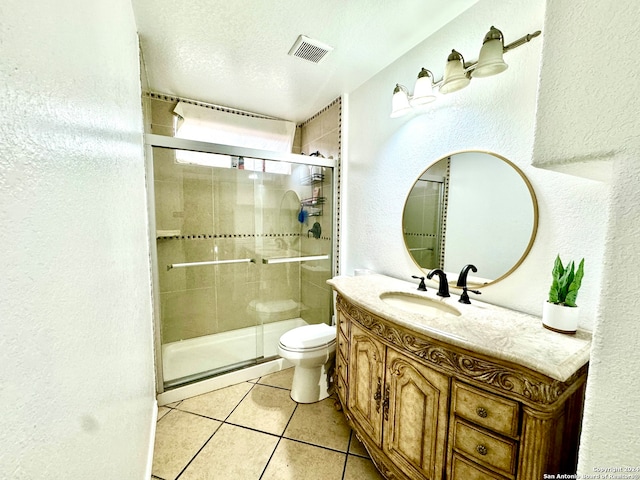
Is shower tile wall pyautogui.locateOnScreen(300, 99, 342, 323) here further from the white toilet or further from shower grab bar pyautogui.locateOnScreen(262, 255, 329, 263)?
the white toilet

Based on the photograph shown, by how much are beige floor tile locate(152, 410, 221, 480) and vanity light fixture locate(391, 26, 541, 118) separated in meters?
2.31

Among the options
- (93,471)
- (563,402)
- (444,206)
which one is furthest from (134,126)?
(563,402)

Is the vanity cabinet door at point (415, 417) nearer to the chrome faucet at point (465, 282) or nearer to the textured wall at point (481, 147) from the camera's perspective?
the chrome faucet at point (465, 282)

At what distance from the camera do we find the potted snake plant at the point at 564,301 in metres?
0.90

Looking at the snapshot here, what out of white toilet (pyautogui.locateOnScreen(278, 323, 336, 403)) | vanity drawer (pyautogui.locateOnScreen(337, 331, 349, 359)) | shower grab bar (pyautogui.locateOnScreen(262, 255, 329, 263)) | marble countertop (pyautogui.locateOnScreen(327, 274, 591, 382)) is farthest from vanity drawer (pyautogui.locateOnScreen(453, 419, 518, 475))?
shower grab bar (pyautogui.locateOnScreen(262, 255, 329, 263))

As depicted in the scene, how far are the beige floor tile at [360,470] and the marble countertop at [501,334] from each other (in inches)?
34.6

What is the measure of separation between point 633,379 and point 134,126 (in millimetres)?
1869

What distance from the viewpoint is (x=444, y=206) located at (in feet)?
4.83

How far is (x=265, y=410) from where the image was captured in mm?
1697

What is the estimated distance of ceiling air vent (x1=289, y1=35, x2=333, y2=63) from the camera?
1509mm

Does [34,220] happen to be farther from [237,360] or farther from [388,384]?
[237,360]

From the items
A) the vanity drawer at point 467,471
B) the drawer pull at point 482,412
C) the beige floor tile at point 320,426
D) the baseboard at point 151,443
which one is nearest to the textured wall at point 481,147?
the drawer pull at point 482,412

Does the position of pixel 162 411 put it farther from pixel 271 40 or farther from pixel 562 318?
pixel 271 40

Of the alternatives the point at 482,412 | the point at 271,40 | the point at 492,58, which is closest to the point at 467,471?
the point at 482,412
